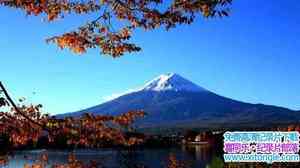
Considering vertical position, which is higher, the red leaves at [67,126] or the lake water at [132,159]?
the red leaves at [67,126]

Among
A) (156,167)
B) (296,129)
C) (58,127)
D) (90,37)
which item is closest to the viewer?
(90,37)

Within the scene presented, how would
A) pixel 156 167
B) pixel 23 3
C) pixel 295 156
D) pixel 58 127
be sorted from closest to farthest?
pixel 23 3 → pixel 58 127 → pixel 295 156 → pixel 156 167

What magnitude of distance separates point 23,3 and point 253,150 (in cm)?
1071

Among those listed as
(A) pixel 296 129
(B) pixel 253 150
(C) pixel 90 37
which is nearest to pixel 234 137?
(B) pixel 253 150

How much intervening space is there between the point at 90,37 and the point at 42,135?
255cm

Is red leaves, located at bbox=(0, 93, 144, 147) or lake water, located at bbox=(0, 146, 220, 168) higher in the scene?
red leaves, located at bbox=(0, 93, 144, 147)

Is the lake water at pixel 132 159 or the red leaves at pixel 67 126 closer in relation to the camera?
the red leaves at pixel 67 126

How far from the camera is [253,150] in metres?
18.0

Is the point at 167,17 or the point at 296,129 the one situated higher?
the point at 167,17

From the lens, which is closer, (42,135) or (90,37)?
(90,37)

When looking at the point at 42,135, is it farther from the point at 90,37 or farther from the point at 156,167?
the point at 156,167

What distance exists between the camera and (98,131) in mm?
11672

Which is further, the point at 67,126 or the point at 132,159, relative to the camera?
the point at 132,159

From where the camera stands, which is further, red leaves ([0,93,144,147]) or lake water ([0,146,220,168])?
lake water ([0,146,220,168])
